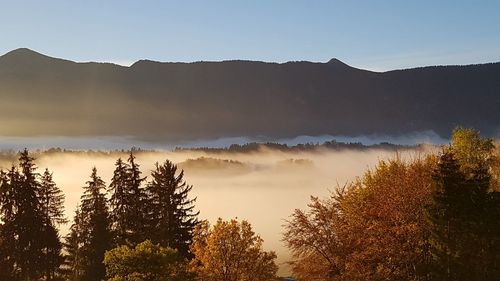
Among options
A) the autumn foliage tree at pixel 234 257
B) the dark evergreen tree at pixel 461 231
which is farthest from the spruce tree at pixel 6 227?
the dark evergreen tree at pixel 461 231

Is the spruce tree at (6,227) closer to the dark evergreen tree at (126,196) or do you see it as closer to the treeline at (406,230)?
the dark evergreen tree at (126,196)

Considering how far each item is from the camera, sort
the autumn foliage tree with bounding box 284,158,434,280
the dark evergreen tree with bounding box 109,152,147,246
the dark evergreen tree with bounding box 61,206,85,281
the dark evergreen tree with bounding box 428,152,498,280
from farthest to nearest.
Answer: the dark evergreen tree with bounding box 61,206,85,281 < the dark evergreen tree with bounding box 109,152,147,246 < the autumn foliage tree with bounding box 284,158,434,280 < the dark evergreen tree with bounding box 428,152,498,280

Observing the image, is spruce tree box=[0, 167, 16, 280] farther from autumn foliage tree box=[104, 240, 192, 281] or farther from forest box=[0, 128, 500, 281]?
autumn foliage tree box=[104, 240, 192, 281]

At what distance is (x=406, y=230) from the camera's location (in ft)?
167

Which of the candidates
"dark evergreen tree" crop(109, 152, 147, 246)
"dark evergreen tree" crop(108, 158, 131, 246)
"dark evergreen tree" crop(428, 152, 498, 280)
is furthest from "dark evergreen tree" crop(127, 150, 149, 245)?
"dark evergreen tree" crop(428, 152, 498, 280)

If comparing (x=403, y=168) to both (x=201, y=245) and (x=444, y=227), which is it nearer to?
(x=444, y=227)

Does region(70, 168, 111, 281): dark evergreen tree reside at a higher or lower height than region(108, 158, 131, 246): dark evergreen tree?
lower

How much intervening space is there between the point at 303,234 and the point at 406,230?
790cm

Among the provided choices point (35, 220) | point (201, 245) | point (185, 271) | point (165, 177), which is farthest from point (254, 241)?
point (35, 220)

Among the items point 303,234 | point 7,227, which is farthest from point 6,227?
point 303,234

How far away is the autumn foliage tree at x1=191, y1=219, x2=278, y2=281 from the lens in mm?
51531

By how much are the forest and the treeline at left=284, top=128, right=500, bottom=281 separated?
80 mm

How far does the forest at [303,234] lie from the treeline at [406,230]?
80 mm

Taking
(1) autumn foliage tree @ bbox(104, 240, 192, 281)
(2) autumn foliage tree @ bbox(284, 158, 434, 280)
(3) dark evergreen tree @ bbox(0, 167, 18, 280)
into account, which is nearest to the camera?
(1) autumn foliage tree @ bbox(104, 240, 192, 281)
